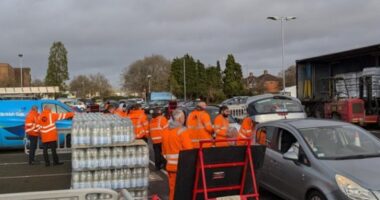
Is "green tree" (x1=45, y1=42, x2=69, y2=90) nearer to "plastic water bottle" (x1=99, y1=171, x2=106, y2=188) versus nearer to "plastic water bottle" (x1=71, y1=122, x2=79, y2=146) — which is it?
"plastic water bottle" (x1=71, y1=122, x2=79, y2=146)

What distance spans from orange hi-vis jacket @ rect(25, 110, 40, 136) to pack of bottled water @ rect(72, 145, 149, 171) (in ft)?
20.4

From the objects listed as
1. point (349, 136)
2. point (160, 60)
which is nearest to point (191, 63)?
point (160, 60)

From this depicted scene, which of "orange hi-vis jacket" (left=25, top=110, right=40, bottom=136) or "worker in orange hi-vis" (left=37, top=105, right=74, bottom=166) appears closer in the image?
"worker in orange hi-vis" (left=37, top=105, right=74, bottom=166)

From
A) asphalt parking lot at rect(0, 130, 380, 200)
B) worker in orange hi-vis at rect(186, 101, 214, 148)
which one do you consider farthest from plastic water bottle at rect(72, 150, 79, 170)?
worker in orange hi-vis at rect(186, 101, 214, 148)

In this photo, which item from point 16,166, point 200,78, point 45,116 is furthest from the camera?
point 200,78

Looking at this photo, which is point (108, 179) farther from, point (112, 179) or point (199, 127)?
point (199, 127)

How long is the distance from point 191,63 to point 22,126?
225ft

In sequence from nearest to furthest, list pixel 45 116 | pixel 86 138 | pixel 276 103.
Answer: pixel 86 138 < pixel 45 116 < pixel 276 103

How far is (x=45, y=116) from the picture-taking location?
12.8 meters

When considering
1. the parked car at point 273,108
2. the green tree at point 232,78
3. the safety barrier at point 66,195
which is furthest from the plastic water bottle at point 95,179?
the green tree at point 232,78

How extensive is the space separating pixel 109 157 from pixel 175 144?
1.46m

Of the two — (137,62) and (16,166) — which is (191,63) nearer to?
(137,62)

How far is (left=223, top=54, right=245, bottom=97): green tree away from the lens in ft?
249

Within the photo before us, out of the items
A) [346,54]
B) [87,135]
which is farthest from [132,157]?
[346,54]
